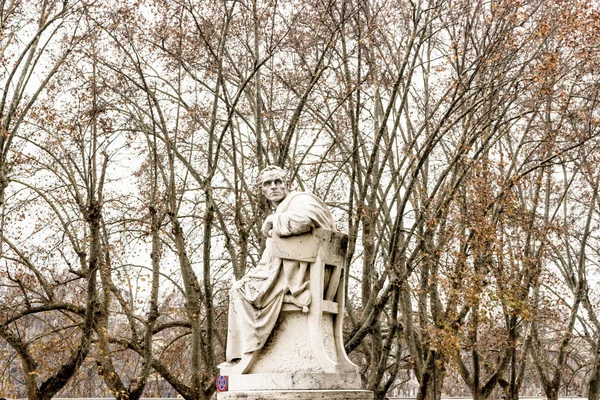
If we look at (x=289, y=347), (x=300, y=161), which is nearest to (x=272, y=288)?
(x=289, y=347)

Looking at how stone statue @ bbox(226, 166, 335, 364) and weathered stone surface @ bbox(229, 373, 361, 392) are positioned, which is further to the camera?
stone statue @ bbox(226, 166, 335, 364)

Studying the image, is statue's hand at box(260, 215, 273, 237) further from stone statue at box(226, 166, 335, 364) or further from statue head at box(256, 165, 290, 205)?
statue head at box(256, 165, 290, 205)

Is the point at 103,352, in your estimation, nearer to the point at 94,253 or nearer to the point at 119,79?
the point at 94,253

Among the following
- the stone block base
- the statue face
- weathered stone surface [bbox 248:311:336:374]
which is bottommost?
the stone block base

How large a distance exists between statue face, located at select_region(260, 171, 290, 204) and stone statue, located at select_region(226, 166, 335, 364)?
0.87 ft

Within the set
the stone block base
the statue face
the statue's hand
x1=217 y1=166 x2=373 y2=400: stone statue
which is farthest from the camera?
the statue face

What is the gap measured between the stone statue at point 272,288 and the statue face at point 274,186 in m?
0.26

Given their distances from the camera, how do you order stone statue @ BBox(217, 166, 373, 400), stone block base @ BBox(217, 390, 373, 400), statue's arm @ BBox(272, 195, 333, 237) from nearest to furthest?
stone block base @ BBox(217, 390, 373, 400) → stone statue @ BBox(217, 166, 373, 400) → statue's arm @ BBox(272, 195, 333, 237)

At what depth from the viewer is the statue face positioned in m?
7.09

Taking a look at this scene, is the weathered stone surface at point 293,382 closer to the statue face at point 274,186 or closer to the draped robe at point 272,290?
the draped robe at point 272,290

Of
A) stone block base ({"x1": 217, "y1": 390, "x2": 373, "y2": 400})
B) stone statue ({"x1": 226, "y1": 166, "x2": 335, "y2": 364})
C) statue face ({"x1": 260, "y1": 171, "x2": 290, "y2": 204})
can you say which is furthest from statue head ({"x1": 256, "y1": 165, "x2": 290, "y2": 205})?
stone block base ({"x1": 217, "y1": 390, "x2": 373, "y2": 400})

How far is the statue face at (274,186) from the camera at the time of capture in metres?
7.09

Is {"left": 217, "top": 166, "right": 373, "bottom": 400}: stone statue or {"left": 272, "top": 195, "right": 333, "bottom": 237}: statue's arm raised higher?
{"left": 272, "top": 195, "right": 333, "bottom": 237}: statue's arm

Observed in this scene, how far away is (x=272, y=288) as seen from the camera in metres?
6.60
